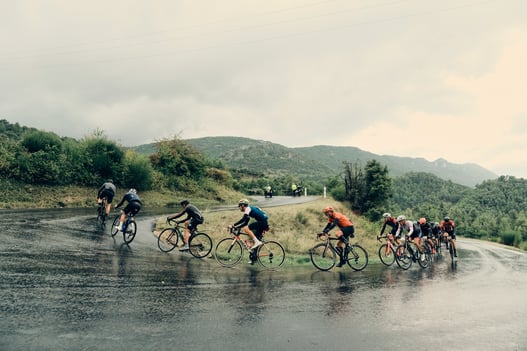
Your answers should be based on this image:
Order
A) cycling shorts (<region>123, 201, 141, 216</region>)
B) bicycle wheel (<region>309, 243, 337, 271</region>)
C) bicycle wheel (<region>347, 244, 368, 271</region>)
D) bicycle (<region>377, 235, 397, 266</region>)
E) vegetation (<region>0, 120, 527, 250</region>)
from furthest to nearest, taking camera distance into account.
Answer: vegetation (<region>0, 120, 527, 250</region>) → bicycle (<region>377, 235, 397, 266</region>) → cycling shorts (<region>123, 201, 141, 216</region>) → bicycle wheel (<region>347, 244, 368, 271</region>) → bicycle wheel (<region>309, 243, 337, 271</region>)

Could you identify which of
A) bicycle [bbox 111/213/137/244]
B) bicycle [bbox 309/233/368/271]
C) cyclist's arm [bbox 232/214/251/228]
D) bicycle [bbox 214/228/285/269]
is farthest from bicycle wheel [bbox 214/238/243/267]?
bicycle [bbox 111/213/137/244]

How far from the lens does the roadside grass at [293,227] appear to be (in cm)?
1780

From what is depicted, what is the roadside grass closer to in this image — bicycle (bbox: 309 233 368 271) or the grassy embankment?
the grassy embankment

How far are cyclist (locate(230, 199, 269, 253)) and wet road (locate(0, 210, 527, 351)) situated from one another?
978mm

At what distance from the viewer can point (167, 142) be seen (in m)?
41.8

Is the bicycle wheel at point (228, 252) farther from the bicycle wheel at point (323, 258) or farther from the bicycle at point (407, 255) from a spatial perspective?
the bicycle at point (407, 255)

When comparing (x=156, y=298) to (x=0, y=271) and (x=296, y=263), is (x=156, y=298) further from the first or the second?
Answer: (x=296, y=263)

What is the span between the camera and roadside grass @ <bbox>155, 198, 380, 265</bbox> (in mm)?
17803

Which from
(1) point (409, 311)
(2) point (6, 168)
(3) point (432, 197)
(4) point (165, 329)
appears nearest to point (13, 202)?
(2) point (6, 168)

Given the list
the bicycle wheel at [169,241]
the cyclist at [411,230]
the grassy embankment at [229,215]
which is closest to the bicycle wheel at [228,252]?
the bicycle wheel at [169,241]

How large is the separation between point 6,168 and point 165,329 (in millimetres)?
27932

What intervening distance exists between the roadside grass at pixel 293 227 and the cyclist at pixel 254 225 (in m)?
2.83

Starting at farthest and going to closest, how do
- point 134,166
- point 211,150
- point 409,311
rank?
1. point 211,150
2. point 134,166
3. point 409,311

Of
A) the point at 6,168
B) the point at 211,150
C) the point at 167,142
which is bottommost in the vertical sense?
the point at 6,168
